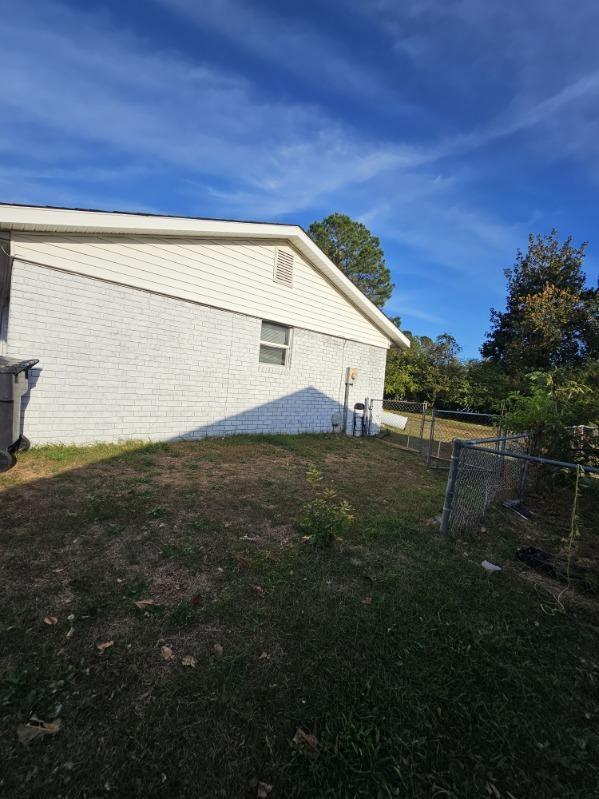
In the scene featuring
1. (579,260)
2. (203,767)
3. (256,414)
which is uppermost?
(579,260)

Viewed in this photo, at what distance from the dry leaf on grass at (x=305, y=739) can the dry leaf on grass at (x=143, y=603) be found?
4.34 ft

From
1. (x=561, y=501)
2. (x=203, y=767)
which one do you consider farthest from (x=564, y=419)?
(x=203, y=767)

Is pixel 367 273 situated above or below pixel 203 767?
above

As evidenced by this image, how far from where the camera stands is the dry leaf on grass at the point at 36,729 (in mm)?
1519

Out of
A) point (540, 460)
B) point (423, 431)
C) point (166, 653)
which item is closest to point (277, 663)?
point (166, 653)

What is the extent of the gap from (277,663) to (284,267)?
8708mm

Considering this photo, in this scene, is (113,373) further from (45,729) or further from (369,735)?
(369,735)

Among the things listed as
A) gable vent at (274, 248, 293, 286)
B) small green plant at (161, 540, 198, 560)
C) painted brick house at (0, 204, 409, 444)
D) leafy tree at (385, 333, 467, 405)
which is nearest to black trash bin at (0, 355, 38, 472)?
painted brick house at (0, 204, 409, 444)

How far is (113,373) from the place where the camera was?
21.5 ft

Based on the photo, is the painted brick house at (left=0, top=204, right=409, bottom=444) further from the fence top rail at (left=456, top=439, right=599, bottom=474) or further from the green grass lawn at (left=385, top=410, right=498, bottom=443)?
the fence top rail at (left=456, top=439, right=599, bottom=474)

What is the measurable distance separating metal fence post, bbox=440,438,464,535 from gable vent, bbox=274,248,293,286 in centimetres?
680

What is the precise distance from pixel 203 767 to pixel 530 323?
22824 millimetres

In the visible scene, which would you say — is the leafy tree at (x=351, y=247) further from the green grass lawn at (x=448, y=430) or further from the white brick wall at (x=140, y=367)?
the white brick wall at (x=140, y=367)

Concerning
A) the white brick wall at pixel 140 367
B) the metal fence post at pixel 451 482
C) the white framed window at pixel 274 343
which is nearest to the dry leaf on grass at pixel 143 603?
the metal fence post at pixel 451 482
